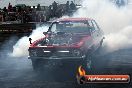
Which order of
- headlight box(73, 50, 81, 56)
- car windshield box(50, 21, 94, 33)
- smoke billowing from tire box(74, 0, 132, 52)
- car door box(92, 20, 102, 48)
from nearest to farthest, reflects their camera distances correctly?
headlight box(73, 50, 81, 56), car windshield box(50, 21, 94, 33), car door box(92, 20, 102, 48), smoke billowing from tire box(74, 0, 132, 52)

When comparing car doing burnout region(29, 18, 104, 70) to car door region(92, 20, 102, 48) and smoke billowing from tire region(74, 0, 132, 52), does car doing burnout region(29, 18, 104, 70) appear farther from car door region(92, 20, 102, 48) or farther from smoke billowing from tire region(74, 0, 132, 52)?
Result: smoke billowing from tire region(74, 0, 132, 52)

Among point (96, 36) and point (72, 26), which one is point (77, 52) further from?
point (96, 36)

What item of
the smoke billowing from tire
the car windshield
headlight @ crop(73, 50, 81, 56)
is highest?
the car windshield

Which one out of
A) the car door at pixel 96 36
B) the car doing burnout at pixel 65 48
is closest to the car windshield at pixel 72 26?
the car doing burnout at pixel 65 48

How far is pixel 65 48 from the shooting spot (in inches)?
427

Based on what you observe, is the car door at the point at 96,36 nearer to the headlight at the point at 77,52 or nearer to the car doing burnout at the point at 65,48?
the car doing burnout at the point at 65,48

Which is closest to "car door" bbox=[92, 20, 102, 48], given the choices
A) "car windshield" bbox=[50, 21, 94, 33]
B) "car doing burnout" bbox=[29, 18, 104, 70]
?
"car doing burnout" bbox=[29, 18, 104, 70]

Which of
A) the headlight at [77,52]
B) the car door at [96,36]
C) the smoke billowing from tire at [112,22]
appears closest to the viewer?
the headlight at [77,52]

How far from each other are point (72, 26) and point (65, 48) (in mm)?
1976

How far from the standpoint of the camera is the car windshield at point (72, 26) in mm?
12445

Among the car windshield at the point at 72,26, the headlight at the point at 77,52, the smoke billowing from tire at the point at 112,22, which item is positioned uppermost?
the car windshield at the point at 72,26

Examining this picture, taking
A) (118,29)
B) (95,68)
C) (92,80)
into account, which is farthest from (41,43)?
(118,29)

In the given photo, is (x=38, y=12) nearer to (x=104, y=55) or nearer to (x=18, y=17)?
(x=18, y=17)

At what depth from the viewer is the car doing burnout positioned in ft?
35.6
